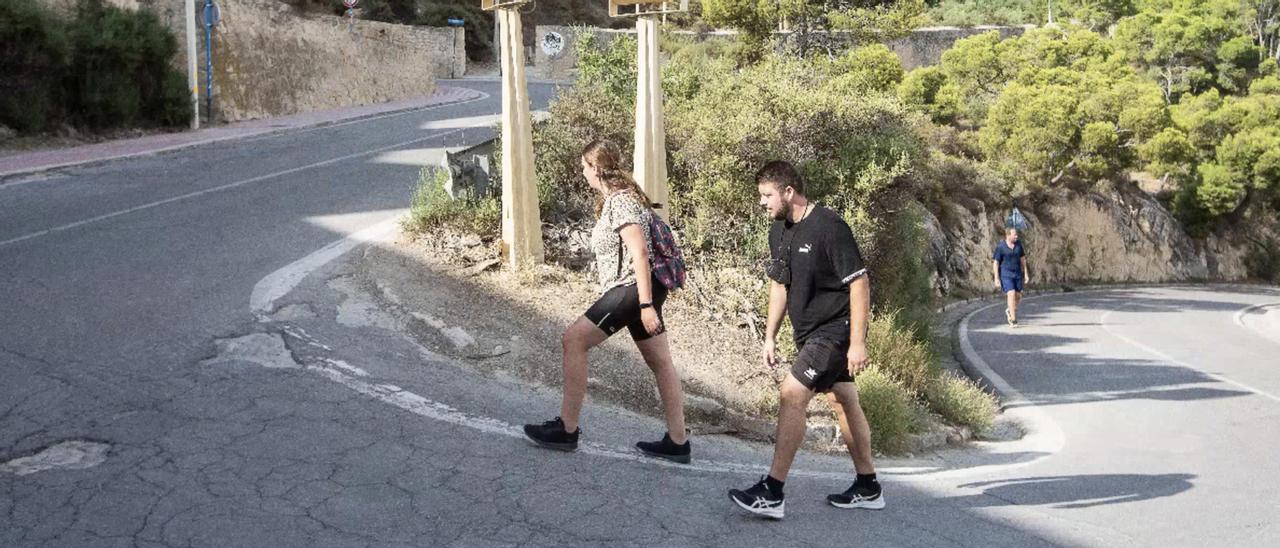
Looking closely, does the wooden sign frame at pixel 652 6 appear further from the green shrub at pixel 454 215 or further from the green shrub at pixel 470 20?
the green shrub at pixel 470 20

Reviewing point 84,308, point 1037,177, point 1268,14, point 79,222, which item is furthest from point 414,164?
point 1268,14

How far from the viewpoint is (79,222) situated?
1152 cm

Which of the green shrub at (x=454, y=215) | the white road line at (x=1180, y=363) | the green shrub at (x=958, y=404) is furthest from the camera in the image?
the white road line at (x=1180, y=363)

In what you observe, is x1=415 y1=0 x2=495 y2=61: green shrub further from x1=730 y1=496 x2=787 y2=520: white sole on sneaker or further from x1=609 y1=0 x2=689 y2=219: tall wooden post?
x1=730 y1=496 x2=787 y2=520: white sole on sneaker

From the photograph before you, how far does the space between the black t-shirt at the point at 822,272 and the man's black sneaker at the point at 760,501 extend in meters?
0.78

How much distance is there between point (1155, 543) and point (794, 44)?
26.0m

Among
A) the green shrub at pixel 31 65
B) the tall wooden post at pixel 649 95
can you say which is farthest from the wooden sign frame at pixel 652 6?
the green shrub at pixel 31 65

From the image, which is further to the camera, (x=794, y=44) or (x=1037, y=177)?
(x=1037, y=177)

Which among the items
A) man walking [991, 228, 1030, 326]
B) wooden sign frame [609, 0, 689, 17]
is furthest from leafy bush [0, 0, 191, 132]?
man walking [991, 228, 1030, 326]

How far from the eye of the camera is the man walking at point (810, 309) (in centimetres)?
566

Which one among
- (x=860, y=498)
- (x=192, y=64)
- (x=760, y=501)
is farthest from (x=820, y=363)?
(x=192, y=64)

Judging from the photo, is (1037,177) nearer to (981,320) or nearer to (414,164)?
(981,320)

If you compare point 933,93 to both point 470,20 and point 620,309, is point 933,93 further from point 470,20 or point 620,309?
point 620,309

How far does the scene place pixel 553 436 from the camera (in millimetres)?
6426
